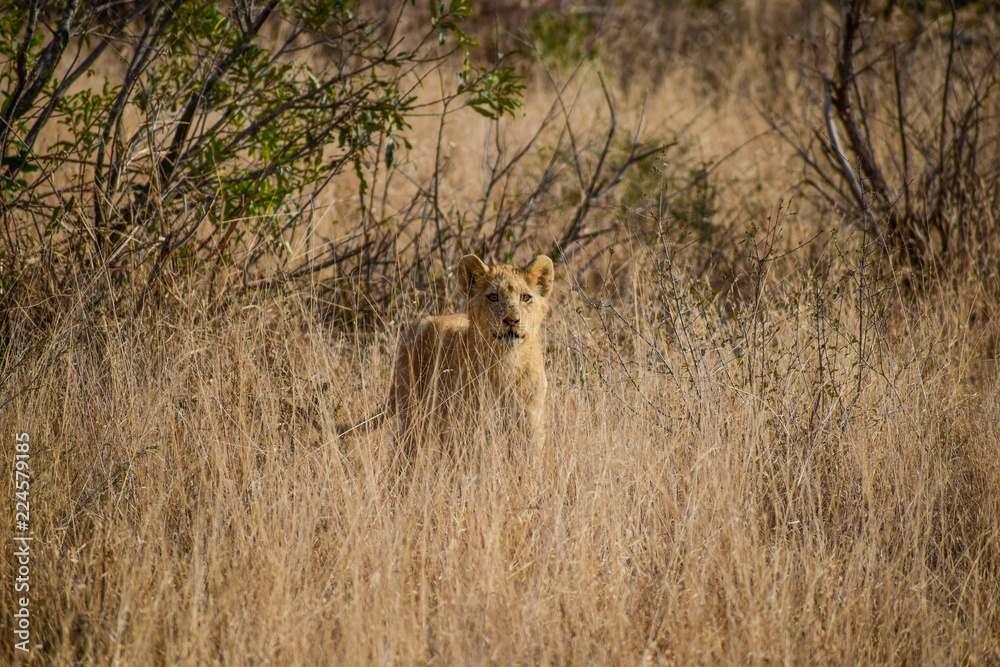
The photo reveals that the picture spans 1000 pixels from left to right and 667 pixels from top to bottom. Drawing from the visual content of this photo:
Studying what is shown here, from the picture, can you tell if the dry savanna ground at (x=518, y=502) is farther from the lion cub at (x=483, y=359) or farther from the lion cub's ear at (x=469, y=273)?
the lion cub's ear at (x=469, y=273)

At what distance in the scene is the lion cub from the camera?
4121 millimetres

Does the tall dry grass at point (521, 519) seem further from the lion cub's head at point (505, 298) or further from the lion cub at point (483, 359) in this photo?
the lion cub's head at point (505, 298)

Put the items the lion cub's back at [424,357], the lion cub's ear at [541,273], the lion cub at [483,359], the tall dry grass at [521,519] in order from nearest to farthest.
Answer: the tall dry grass at [521,519], the lion cub at [483,359], the lion cub's back at [424,357], the lion cub's ear at [541,273]

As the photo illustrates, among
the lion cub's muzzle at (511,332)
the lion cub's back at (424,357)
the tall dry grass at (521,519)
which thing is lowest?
the tall dry grass at (521,519)

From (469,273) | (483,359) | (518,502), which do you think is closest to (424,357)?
(483,359)

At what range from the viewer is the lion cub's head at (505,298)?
4.20 meters

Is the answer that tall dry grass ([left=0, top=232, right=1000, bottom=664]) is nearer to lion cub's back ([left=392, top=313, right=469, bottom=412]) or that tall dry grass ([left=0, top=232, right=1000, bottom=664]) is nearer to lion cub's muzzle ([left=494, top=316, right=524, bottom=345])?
lion cub's back ([left=392, top=313, right=469, bottom=412])

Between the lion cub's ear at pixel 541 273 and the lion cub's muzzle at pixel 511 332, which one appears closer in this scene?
the lion cub's muzzle at pixel 511 332

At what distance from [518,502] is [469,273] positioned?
1.56 meters

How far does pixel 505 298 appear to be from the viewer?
13.9 feet

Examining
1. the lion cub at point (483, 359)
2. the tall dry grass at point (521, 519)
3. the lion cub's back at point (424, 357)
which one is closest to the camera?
the tall dry grass at point (521, 519)

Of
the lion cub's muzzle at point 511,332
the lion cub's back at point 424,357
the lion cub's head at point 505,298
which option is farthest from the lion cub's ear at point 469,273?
the lion cub's muzzle at point 511,332

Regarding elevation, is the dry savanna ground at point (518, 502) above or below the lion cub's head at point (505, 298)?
below

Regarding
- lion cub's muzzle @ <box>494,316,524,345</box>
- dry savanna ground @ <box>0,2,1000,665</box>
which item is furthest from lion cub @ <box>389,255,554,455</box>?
dry savanna ground @ <box>0,2,1000,665</box>
